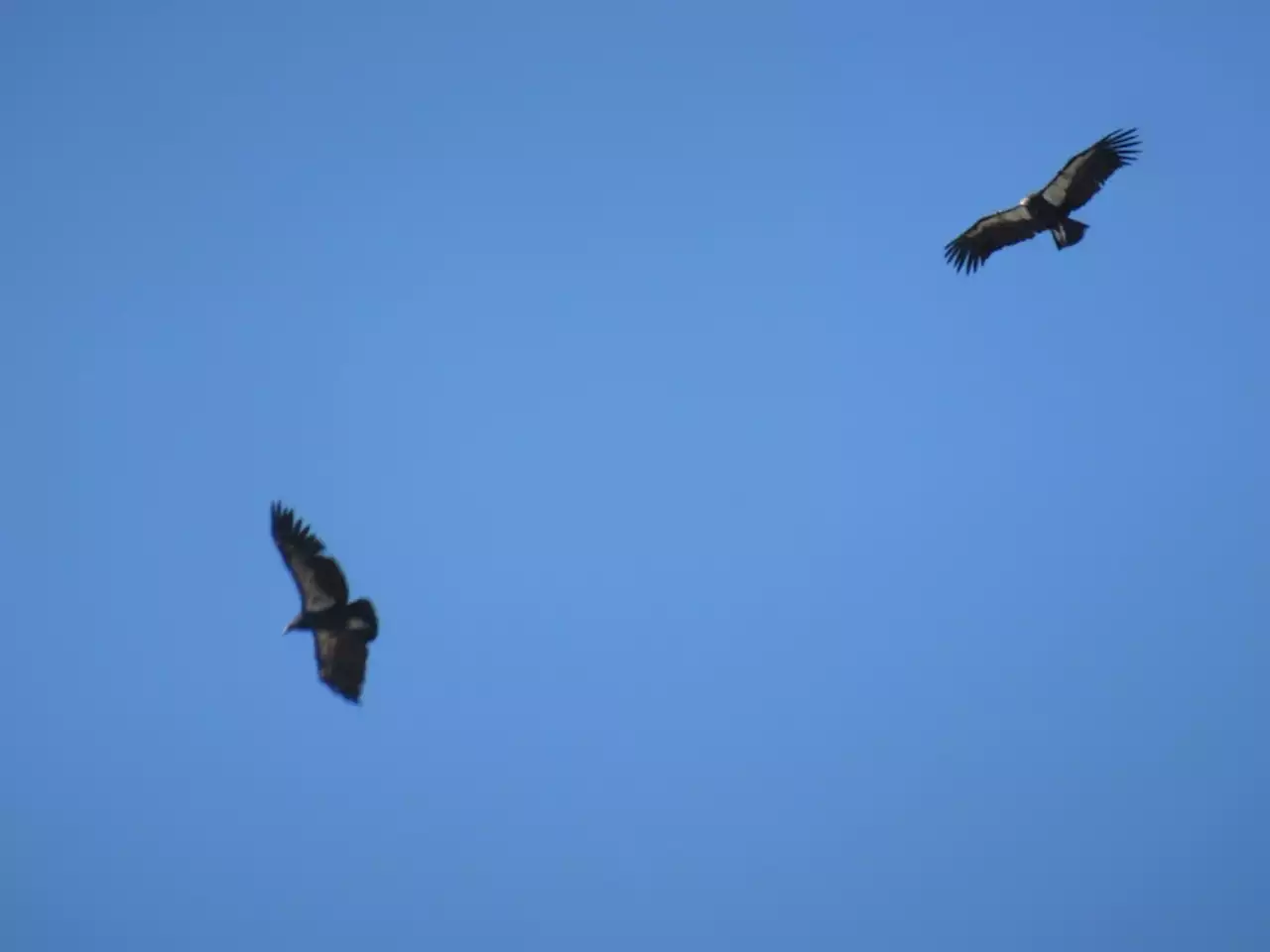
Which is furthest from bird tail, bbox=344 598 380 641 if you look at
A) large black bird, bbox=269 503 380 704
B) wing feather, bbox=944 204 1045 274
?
wing feather, bbox=944 204 1045 274

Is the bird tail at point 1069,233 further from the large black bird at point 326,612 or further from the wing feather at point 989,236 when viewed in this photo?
the large black bird at point 326,612

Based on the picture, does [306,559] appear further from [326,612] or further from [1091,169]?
[1091,169]

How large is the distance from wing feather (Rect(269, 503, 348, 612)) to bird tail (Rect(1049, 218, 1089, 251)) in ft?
35.9

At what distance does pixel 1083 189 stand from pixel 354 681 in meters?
12.5

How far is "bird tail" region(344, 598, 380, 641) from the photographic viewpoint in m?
19.0

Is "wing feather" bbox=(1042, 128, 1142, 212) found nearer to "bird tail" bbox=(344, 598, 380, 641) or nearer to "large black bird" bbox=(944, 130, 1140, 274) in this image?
"large black bird" bbox=(944, 130, 1140, 274)

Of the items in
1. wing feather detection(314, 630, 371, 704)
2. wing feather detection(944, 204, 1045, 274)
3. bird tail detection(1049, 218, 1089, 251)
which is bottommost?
wing feather detection(314, 630, 371, 704)

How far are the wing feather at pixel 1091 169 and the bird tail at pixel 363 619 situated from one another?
11.2 m

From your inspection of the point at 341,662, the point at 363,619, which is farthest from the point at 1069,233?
the point at 341,662

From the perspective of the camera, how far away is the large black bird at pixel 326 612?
18734 mm

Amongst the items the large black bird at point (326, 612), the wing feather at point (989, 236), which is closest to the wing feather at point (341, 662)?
the large black bird at point (326, 612)

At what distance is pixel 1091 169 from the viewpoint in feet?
68.4

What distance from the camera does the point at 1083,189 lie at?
68.9 ft

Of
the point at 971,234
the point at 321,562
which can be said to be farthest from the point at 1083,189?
the point at 321,562
